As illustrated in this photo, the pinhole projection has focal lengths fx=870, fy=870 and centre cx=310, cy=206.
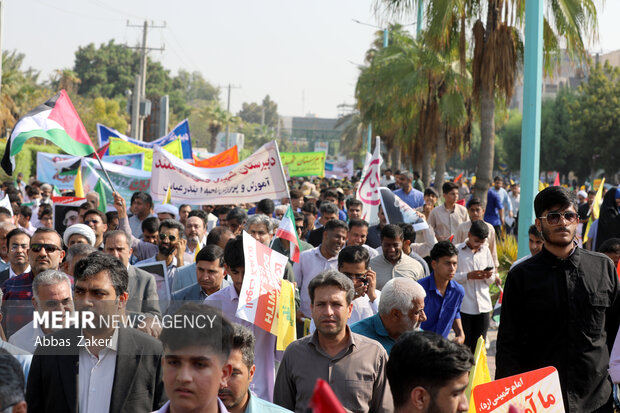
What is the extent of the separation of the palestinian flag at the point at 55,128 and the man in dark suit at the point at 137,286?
9.94 feet

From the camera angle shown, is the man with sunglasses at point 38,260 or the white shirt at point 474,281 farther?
the white shirt at point 474,281

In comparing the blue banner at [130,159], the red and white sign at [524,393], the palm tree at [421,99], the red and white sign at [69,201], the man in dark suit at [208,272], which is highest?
the palm tree at [421,99]

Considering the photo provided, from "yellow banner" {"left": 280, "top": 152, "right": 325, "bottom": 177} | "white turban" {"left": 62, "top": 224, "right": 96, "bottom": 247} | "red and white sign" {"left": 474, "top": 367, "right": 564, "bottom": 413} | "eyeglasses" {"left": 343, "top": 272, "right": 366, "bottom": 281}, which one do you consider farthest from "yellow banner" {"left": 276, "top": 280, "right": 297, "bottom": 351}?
"yellow banner" {"left": 280, "top": 152, "right": 325, "bottom": 177}

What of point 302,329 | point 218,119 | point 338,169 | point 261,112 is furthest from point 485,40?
point 261,112

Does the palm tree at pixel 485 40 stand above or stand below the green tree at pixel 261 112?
below

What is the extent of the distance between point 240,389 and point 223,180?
300 inches

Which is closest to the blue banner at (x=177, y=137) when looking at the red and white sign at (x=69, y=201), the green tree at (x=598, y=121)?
the red and white sign at (x=69, y=201)

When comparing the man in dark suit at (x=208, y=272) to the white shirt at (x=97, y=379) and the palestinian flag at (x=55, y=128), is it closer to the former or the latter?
the white shirt at (x=97, y=379)

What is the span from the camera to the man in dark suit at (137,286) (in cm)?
298

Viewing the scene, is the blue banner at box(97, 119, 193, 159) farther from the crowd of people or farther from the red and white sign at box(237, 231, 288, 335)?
the red and white sign at box(237, 231, 288, 335)

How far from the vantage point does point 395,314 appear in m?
4.88

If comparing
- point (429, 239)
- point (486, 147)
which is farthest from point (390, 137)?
point (429, 239)

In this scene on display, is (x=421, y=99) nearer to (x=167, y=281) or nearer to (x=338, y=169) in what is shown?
(x=338, y=169)

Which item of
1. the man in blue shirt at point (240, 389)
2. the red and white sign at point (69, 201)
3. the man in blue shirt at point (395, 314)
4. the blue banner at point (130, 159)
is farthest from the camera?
the blue banner at point (130, 159)
